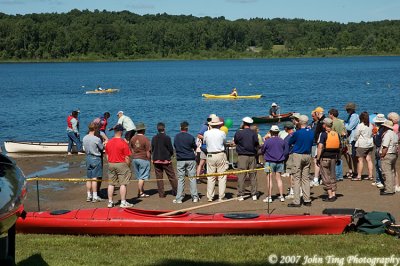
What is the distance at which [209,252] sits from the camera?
11.7 meters

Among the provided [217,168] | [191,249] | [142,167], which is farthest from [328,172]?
[191,249]

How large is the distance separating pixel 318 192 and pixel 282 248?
6176 millimetres

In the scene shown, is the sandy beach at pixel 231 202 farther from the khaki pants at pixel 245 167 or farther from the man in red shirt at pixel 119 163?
the man in red shirt at pixel 119 163

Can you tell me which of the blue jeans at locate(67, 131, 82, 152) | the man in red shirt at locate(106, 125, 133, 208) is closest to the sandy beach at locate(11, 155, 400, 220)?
the man in red shirt at locate(106, 125, 133, 208)

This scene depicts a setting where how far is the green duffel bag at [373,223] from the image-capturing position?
42.1ft

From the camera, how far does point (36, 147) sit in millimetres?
30125

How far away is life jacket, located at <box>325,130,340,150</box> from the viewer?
53.4ft

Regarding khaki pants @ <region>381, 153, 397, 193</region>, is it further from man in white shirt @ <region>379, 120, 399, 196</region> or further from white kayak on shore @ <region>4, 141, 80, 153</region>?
white kayak on shore @ <region>4, 141, 80, 153</region>

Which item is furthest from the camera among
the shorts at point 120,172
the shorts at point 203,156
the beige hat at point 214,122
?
the shorts at point 203,156

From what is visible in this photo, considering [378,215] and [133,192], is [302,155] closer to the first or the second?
[378,215]

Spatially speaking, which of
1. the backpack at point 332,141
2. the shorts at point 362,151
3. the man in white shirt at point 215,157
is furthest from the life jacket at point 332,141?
the man in white shirt at point 215,157

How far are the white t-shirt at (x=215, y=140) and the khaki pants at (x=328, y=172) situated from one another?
2.38 metres

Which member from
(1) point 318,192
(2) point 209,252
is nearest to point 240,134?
(1) point 318,192

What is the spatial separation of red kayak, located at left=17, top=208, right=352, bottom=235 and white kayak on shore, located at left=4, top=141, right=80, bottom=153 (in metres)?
15.3
